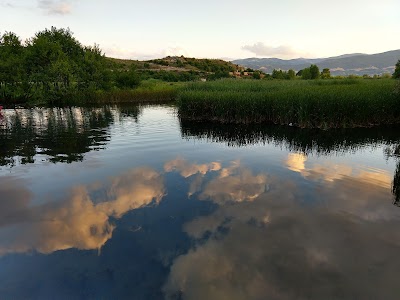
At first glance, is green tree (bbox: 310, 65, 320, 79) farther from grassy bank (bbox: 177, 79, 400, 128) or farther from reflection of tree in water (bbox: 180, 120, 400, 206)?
reflection of tree in water (bbox: 180, 120, 400, 206)

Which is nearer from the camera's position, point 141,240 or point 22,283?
point 22,283

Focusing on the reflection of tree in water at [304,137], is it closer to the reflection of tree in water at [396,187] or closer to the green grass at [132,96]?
the reflection of tree in water at [396,187]

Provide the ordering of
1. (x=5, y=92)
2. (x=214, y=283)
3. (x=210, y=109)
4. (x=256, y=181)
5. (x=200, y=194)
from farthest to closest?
(x=5, y=92) → (x=210, y=109) → (x=256, y=181) → (x=200, y=194) → (x=214, y=283)

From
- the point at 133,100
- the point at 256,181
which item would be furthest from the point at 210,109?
the point at 133,100

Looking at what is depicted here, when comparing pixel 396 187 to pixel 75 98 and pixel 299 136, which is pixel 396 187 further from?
pixel 75 98

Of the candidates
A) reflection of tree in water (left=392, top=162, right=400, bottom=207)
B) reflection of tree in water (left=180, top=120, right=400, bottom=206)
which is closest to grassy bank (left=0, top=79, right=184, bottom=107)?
reflection of tree in water (left=180, top=120, right=400, bottom=206)

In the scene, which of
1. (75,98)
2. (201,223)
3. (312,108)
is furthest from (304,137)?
(75,98)

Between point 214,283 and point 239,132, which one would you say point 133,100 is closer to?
point 239,132

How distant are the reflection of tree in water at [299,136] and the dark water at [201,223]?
554 mm

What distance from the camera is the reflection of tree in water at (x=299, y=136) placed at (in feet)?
62.8

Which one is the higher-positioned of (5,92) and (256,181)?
(5,92)

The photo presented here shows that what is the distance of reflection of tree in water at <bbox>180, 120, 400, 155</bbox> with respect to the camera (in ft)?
62.8

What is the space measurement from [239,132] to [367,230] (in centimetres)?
1648

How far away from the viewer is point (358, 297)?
236 inches
